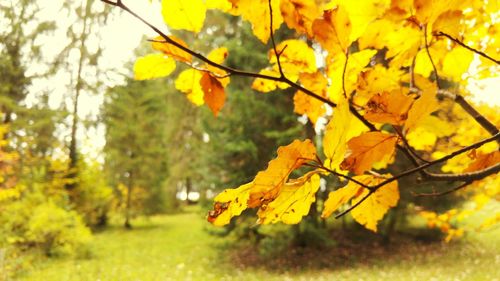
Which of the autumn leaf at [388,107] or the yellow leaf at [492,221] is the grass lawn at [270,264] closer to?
the yellow leaf at [492,221]

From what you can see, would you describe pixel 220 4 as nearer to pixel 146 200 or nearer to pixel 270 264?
pixel 270 264

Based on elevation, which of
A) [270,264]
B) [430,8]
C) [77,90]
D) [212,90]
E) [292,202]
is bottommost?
[270,264]

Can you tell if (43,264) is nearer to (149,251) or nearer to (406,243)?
(149,251)

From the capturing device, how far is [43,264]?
792cm

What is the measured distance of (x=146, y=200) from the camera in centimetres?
1423

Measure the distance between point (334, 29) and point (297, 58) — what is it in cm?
15

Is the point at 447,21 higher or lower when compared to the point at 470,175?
higher

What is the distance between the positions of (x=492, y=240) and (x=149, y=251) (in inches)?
328

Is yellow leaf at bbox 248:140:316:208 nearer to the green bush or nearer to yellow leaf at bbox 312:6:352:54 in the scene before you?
yellow leaf at bbox 312:6:352:54

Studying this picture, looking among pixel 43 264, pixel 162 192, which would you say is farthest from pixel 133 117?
pixel 43 264

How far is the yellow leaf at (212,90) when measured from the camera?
1.58 feet

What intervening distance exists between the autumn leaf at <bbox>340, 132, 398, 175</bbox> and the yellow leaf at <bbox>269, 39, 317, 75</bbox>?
0.21 m

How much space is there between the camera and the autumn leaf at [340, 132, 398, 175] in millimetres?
357

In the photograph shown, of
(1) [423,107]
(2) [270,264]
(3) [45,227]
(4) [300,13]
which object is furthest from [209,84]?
(3) [45,227]
